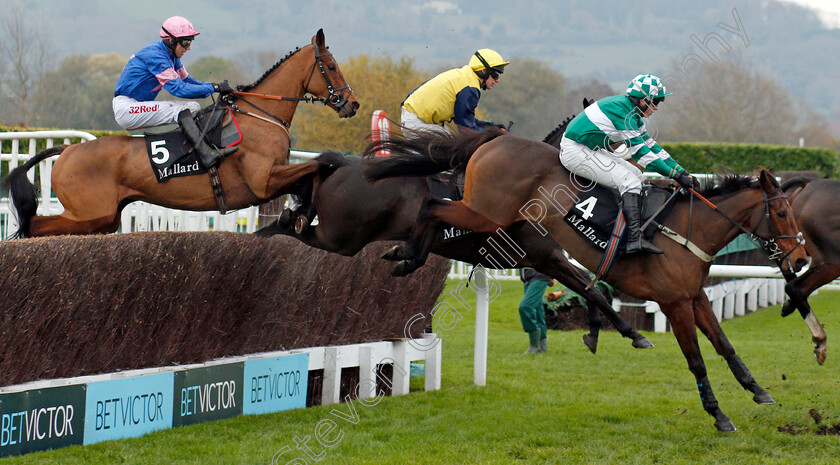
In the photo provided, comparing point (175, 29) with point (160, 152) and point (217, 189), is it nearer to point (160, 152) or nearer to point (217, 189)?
point (160, 152)

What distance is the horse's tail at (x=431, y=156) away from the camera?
17.6 ft

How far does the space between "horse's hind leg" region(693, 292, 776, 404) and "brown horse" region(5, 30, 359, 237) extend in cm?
255

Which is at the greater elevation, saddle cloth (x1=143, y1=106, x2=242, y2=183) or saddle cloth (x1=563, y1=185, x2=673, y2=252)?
saddle cloth (x1=143, y1=106, x2=242, y2=183)

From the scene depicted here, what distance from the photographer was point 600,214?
504 cm

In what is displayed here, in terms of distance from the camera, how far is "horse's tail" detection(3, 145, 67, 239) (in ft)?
18.5

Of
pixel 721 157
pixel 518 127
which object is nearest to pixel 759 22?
pixel 518 127

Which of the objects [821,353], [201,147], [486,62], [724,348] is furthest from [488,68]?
[821,353]

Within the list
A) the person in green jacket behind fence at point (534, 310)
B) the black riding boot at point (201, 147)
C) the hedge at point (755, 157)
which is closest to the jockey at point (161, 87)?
the black riding boot at point (201, 147)

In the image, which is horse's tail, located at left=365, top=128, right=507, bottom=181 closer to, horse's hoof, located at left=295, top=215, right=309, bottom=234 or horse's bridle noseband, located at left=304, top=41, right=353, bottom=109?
horse's hoof, located at left=295, top=215, right=309, bottom=234

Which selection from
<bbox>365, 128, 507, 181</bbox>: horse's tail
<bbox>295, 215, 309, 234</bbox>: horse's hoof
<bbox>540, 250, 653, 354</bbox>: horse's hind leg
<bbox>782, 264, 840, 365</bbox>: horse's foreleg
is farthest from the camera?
<bbox>782, 264, 840, 365</bbox>: horse's foreleg

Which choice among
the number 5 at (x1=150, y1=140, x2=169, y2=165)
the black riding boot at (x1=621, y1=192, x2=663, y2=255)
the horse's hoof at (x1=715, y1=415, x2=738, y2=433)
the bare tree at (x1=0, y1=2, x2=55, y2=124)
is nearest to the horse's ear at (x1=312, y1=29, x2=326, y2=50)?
the number 5 at (x1=150, y1=140, x2=169, y2=165)

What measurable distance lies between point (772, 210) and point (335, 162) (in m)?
2.65

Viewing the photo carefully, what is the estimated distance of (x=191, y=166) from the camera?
557cm

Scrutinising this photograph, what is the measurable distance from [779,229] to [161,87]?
398cm
